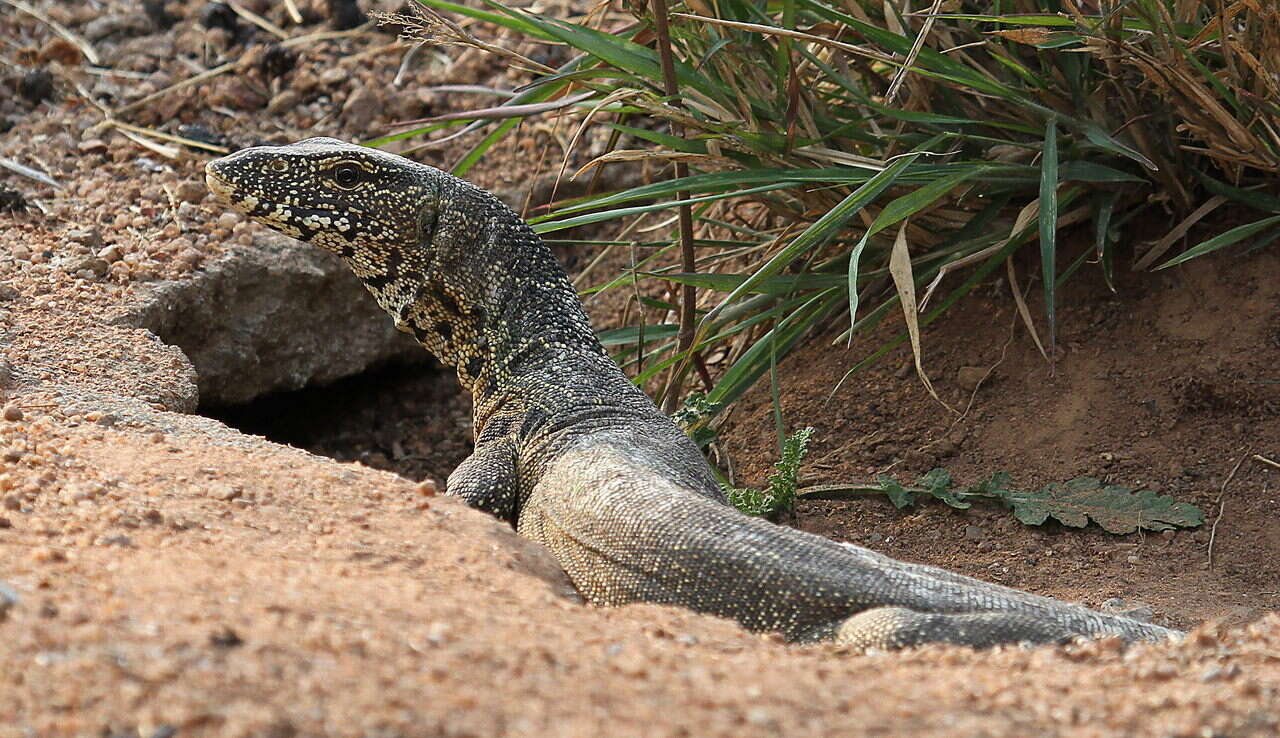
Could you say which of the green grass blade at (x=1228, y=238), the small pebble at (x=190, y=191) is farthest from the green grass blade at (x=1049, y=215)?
the small pebble at (x=190, y=191)

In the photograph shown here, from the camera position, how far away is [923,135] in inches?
221

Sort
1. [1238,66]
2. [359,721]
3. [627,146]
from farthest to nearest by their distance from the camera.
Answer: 1. [627,146]
2. [1238,66]
3. [359,721]

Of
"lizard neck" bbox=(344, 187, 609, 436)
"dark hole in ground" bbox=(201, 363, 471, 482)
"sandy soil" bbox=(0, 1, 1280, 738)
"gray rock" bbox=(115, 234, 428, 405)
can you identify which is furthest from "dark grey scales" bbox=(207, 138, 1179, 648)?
"dark hole in ground" bbox=(201, 363, 471, 482)

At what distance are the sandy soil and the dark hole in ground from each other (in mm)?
28

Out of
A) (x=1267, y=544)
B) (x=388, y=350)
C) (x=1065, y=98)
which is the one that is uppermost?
(x=1065, y=98)

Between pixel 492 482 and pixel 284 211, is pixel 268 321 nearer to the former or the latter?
pixel 284 211

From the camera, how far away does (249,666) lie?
2.46 m

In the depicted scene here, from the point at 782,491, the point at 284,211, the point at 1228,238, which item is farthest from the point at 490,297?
the point at 1228,238

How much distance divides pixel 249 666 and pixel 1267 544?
13.2 feet

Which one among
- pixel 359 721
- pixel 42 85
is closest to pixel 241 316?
pixel 42 85

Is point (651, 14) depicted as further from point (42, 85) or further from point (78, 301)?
point (42, 85)

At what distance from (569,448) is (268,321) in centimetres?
273

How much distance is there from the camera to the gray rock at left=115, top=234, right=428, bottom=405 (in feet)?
20.9

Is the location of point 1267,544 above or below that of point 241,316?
above
